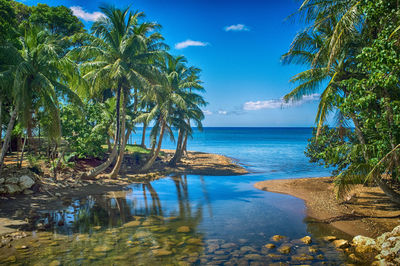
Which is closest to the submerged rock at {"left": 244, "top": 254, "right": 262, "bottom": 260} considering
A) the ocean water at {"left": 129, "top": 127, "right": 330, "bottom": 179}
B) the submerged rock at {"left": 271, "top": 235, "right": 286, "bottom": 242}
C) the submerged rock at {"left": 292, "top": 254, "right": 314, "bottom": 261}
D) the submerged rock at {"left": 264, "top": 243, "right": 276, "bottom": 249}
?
the submerged rock at {"left": 264, "top": 243, "right": 276, "bottom": 249}

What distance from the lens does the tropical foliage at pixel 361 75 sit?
267 inches

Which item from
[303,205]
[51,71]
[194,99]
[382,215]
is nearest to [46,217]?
[51,71]

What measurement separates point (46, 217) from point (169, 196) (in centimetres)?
607

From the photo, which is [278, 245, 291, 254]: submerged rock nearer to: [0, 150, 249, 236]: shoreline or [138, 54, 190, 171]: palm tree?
[0, 150, 249, 236]: shoreline

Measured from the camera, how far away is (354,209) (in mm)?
10688

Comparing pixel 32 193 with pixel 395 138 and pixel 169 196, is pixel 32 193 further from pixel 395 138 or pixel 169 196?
pixel 395 138

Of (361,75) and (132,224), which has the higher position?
(361,75)

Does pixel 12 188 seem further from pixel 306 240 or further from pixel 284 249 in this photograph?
pixel 306 240

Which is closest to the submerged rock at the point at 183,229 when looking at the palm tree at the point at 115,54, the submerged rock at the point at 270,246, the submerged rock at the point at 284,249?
the submerged rock at the point at 270,246

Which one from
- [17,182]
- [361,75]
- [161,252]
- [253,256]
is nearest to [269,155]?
[361,75]

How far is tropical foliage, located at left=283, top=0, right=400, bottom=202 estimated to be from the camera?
267 inches

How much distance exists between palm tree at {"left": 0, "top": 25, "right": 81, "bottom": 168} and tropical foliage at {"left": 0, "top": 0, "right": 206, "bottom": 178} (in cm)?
4

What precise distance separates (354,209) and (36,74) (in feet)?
45.1

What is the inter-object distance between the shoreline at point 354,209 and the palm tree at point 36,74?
11.6 m
